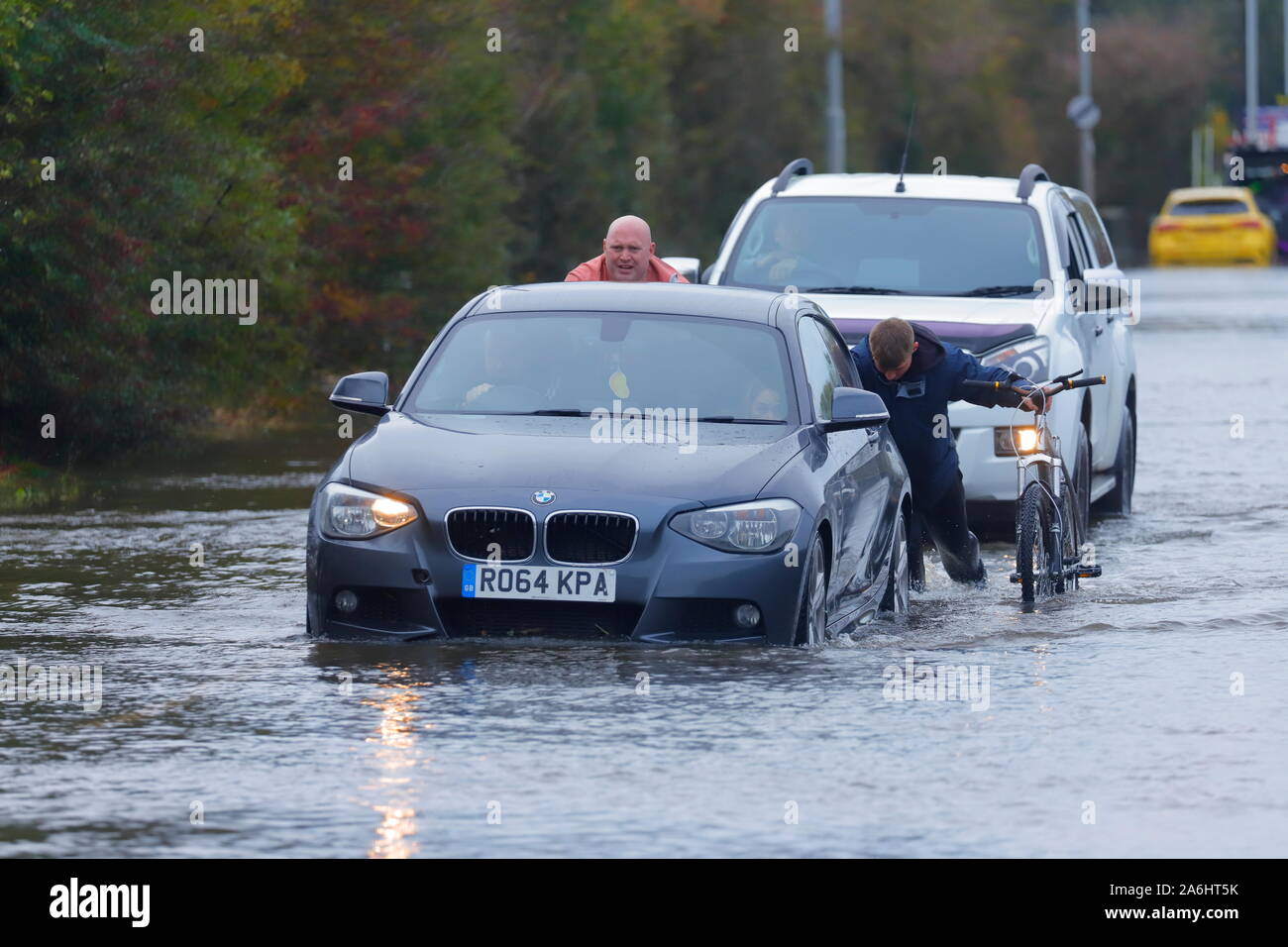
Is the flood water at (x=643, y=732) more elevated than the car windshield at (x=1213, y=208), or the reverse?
the car windshield at (x=1213, y=208)

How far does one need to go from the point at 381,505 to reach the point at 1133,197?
329 feet

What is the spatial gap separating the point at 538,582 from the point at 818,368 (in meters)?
2.23

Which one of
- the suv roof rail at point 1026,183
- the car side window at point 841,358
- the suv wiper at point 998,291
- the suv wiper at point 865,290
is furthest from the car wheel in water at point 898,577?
the suv roof rail at point 1026,183

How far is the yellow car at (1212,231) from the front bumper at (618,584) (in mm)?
56889

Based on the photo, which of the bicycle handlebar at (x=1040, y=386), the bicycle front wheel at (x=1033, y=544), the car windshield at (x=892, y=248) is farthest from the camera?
the car windshield at (x=892, y=248)

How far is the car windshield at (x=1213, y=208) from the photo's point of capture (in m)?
66.9

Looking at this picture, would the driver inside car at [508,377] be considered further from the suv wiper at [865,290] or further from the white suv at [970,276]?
the suv wiper at [865,290]

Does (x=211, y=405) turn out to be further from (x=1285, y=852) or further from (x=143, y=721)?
(x=1285, y=852)

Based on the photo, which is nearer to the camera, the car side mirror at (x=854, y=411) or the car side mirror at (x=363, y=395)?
the car side mirror at (x=854, y=411)

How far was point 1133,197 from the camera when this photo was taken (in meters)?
109

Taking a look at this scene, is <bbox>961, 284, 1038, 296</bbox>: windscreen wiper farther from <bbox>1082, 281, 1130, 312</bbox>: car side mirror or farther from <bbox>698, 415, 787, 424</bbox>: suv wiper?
<bbox>698, 415, 787, 424</bbox>: suv wiper

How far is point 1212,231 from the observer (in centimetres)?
6625

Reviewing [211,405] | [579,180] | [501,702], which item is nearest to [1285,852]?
[501,702]

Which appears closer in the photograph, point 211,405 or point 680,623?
point 680,623
